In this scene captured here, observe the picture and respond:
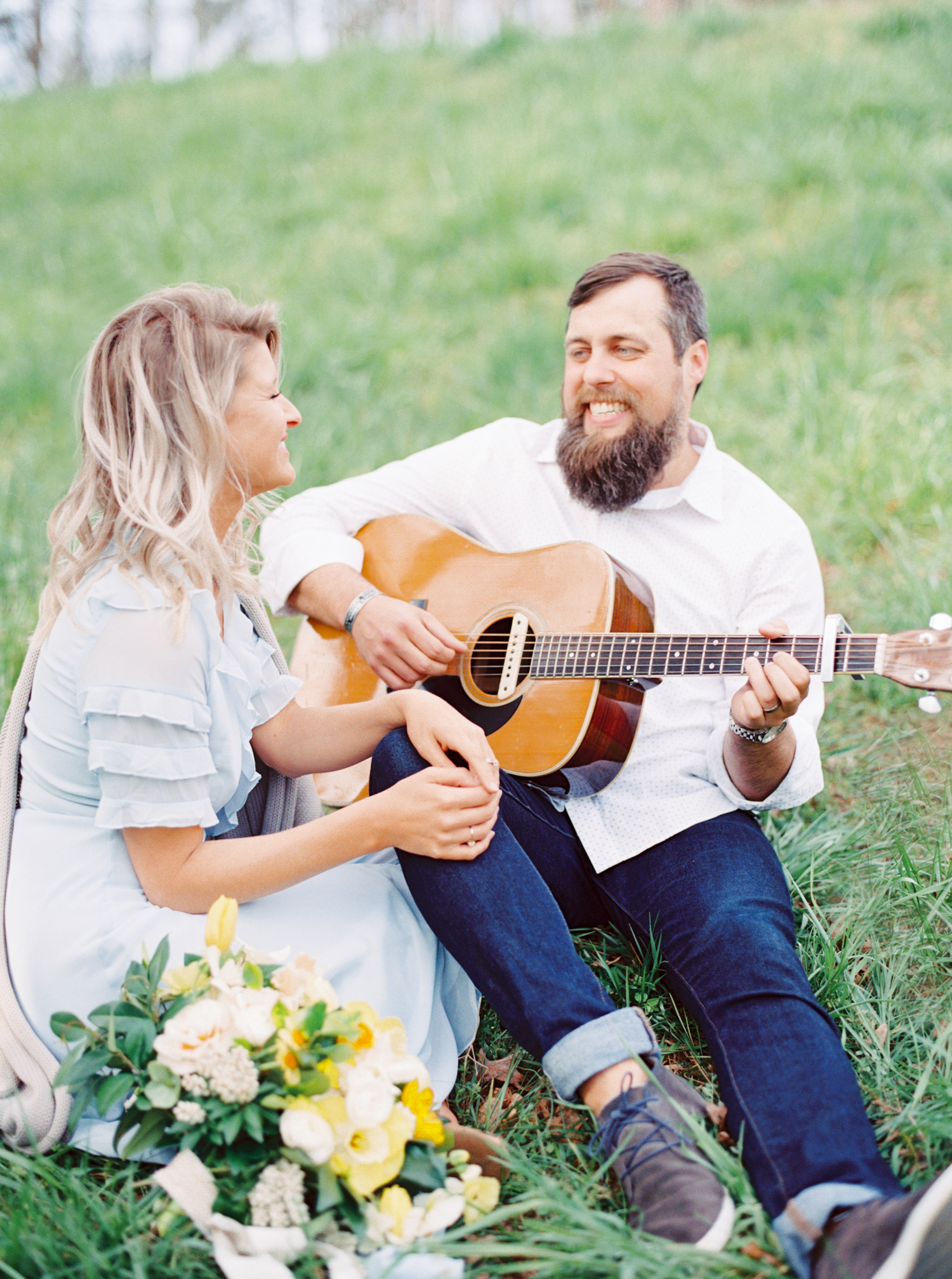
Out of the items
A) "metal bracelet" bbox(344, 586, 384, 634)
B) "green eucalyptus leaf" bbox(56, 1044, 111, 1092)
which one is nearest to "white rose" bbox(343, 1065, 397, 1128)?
"green eucalyptus leaf" bbox(56, 1044, 111, 1092)

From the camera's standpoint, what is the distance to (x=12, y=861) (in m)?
1.98

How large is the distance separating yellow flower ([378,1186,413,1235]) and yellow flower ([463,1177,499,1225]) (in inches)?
6.0

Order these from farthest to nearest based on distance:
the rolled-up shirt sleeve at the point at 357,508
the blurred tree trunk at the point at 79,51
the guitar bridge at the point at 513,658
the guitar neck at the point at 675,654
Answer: the blurred tree trunk at the point at 79,51 → the rolled-up shirt sleeve at the point at 357,508 → the guitar bridge at the point at 513,658 → the guitar neck at the point at 675,654

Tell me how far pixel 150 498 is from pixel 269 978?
85 centimetres

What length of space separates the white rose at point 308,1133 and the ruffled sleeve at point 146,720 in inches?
20.5

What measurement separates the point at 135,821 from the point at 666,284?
1862 mm

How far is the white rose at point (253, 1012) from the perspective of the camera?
158 centimetres

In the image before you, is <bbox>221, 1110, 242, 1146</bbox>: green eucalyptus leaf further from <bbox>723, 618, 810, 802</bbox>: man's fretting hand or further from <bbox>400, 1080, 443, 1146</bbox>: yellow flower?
<bbox>723, 618, 810, 802</bbox>: man's fretting hand

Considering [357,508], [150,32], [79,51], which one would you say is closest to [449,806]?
[357,508]

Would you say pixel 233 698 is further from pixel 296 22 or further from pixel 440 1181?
pixel 296 22

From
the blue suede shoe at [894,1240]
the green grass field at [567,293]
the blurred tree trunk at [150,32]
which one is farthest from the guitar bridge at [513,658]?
the blurred tree trunk at [150,32]

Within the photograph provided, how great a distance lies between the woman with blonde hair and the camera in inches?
72.1

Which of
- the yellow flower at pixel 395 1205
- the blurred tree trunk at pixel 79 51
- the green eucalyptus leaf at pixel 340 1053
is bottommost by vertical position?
the yellow flower at pixel 395 1205

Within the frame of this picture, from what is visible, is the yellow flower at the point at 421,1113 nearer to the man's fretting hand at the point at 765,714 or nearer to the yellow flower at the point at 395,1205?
the yellow flower at the point at 395,1205
